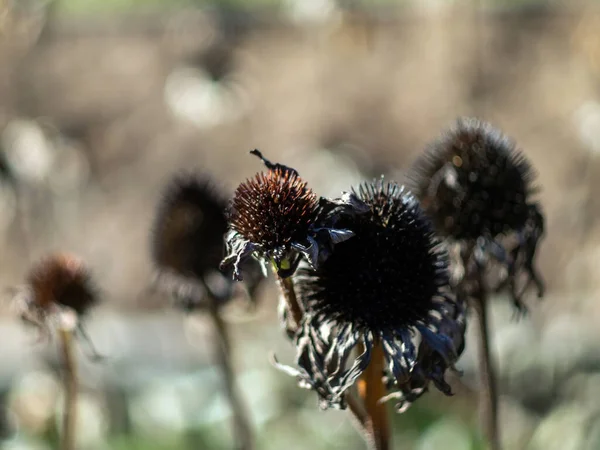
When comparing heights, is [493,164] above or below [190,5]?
below

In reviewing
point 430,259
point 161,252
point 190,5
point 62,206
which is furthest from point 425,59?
point 430,259

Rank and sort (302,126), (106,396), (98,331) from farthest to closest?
(302,126) < (98,331) < (106,396)

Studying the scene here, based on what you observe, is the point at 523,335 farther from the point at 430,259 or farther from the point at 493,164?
the point at 430,259

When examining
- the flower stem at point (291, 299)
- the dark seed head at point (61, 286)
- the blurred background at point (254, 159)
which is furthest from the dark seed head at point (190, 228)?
the flower stem at point (291, 299)

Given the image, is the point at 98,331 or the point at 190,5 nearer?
the point at 98,331

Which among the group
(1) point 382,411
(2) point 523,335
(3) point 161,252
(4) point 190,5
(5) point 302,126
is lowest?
(1) point 382,411

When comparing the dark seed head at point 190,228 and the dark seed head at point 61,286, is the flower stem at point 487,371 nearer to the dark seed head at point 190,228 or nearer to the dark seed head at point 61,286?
the dark seed head at point 190,228

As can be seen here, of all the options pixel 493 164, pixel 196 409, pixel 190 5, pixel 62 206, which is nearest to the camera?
pixel 493 164

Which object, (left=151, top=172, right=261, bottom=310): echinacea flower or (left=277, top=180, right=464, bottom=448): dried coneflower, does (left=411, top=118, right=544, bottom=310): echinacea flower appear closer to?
(left=277, top=180, right=464, bottom=448): dried coneflower

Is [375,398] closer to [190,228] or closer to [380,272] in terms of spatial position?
[380,272]
